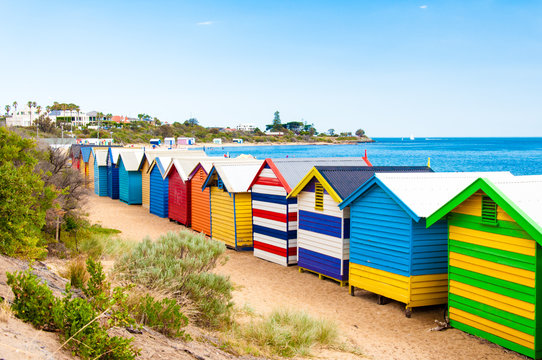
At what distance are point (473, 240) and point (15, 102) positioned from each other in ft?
496

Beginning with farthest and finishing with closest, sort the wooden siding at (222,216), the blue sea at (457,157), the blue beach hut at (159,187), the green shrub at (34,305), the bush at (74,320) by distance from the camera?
the blue sea at (457,157), the blue beach hut at (159,187), the wooden siding at (222,216), the green shrub at (34,305), the bush at (74,320)

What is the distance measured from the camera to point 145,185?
1163 inches

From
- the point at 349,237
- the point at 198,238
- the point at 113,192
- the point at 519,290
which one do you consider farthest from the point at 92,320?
the point at 113,192

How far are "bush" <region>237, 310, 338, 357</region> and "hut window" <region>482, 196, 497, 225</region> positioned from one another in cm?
336

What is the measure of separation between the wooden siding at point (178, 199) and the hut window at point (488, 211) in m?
15.3

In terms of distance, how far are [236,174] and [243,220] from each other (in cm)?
171

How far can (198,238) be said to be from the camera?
10.8m

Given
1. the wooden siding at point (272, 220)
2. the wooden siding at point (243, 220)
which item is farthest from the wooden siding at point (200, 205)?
the wooden siding at point (272, 220)

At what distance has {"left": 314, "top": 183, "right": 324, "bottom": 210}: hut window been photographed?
45.4 ft

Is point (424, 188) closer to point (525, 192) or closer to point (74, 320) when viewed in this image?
point (525, 192)

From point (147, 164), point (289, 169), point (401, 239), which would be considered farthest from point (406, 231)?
point (147, 164)

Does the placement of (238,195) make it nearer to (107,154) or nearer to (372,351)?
(372,351)

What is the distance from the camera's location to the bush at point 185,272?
9.18m

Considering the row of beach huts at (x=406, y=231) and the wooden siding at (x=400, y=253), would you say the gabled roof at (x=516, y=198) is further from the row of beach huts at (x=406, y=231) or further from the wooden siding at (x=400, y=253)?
the wooden siding at (x=400, y=253)
